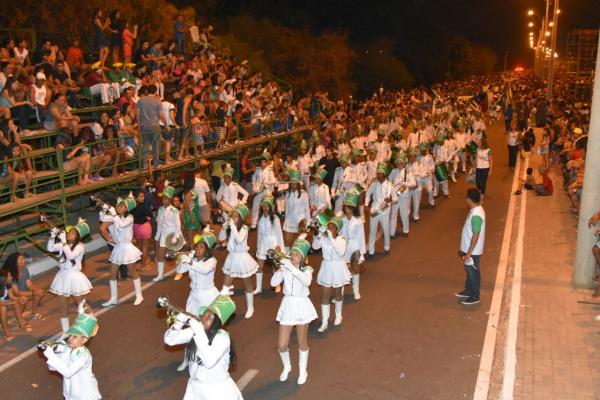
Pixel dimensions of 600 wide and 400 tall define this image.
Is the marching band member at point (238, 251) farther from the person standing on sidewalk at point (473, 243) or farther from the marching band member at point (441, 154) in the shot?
the marching band member at point (441, 154)

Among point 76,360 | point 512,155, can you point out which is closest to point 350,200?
point 76,360

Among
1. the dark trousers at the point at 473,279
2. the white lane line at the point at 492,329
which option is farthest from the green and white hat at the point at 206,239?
the dark trousers at the point at 473,279

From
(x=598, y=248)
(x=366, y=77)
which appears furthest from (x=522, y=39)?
(x=598, y=248)

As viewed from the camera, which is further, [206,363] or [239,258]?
[239,258]

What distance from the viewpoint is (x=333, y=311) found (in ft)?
34.7

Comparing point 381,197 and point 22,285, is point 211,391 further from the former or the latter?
point 381,197

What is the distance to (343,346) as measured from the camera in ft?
30.7

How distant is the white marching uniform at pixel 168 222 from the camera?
1202 centimetres

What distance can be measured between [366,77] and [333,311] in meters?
50.3

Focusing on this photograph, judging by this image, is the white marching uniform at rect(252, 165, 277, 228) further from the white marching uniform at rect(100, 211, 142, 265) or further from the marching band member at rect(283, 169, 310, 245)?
the white marching uniform at rect(100, 211, 142, 265)

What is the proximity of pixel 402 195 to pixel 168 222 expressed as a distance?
557 cm

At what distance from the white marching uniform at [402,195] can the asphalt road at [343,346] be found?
6.23 ft

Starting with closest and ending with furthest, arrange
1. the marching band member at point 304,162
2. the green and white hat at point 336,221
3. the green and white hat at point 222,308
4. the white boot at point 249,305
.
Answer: the green and white hat at point 222,308
the green and white hat at point 336,221
the white boot at point 249,305
the marching band member at point 304,162

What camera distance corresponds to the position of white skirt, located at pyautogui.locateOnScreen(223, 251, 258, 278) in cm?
1026
